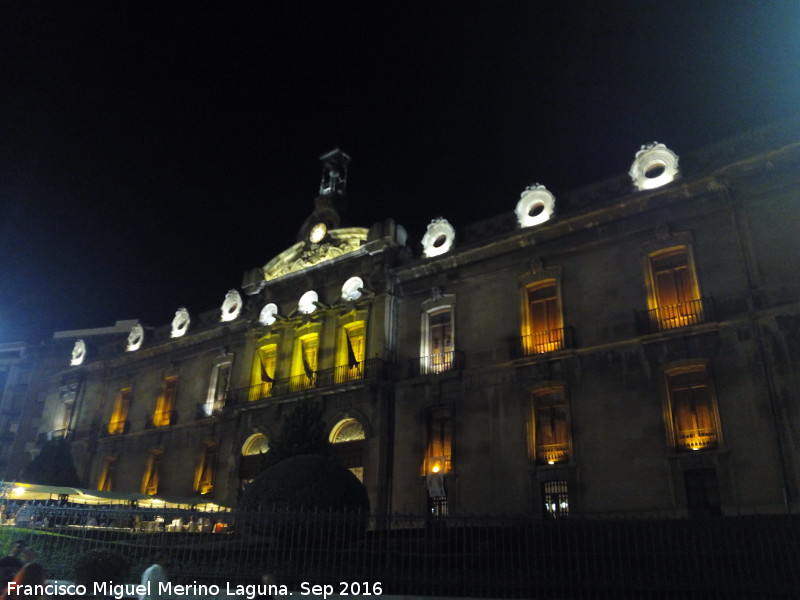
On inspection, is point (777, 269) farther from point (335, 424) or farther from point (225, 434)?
point (225, 434)

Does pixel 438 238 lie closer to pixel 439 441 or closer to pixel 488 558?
pixel 439 441

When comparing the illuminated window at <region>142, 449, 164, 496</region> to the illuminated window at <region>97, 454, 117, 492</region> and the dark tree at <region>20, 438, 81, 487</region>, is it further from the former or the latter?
the dark tree at <region>20, 438, 81, 487</region>

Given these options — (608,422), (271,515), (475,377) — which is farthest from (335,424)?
(271,515)

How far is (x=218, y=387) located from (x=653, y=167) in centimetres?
2104

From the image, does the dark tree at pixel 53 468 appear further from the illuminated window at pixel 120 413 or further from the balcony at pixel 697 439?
the balcony at pixel 697 439

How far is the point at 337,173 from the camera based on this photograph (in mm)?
29531

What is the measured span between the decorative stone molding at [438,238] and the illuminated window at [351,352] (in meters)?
3.79

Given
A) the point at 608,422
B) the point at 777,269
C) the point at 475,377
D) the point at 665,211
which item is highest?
the point at 665,211

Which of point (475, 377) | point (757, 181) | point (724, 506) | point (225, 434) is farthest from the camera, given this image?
point (225, 434)

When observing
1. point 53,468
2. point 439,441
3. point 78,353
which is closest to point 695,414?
point 439,441

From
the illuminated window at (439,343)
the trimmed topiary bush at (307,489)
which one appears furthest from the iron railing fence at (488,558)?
the illuminated window at (439,343)

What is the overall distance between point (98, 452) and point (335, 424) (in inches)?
670

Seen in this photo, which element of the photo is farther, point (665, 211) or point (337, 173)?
point (337, 173)

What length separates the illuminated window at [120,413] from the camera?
33.1 meters
